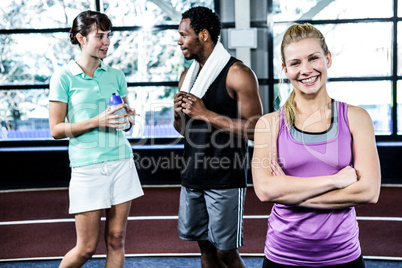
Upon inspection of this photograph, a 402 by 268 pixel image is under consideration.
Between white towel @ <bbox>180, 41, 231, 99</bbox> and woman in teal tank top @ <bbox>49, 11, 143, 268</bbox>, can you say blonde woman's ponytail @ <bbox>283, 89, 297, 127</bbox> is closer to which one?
white towel @ <bbox>180, 41, 231, 99</bbox>

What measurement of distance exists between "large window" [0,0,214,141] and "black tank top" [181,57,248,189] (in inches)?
139

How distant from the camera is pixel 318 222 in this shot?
4.39ft

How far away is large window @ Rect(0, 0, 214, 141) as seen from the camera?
570cm

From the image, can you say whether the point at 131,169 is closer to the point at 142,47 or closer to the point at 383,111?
the point at 142,47

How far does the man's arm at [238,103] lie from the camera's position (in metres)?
2.07

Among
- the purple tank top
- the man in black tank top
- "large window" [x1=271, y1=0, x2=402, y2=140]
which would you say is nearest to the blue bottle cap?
the man in black tank top

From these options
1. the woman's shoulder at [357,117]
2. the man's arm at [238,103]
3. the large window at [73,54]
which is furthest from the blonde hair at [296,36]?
the large window at [73,54]

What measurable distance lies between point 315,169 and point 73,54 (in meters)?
4.99

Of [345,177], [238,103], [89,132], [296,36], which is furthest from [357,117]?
[89,132]

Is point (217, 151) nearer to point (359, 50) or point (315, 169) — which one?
point (315, 169)

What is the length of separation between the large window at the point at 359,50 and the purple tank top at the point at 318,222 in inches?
175

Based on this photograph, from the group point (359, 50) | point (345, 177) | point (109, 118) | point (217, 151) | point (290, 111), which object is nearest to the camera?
point (345, 177)

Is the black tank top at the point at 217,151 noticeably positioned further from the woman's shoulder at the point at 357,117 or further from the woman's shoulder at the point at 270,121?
the woman's shoulder at the point at 357,117

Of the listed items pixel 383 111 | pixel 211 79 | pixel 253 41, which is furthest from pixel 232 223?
pixel 383 111
